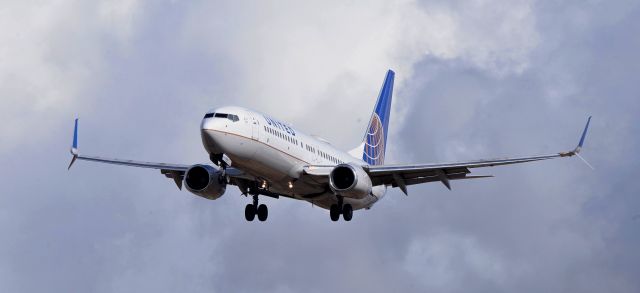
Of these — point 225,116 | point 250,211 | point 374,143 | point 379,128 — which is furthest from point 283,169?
point 379,128

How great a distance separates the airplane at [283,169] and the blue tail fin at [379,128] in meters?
10.2

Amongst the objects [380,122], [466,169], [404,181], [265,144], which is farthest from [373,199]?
[380,122]

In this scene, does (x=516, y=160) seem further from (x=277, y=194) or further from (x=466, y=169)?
(x=277, y=194)

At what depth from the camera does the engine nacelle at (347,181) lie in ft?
180

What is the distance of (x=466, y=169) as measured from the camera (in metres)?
56.4

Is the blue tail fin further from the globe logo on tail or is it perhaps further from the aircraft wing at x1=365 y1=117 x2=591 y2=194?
the aircraft wing at x1=365 y1=117 x2=591 y2=194

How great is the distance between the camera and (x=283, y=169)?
5334 cm

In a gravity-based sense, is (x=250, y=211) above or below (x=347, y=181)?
below

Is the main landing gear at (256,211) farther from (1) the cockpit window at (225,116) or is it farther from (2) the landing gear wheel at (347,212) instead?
(1) the cockpit window at (225,116)

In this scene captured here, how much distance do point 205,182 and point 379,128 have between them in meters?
23.6

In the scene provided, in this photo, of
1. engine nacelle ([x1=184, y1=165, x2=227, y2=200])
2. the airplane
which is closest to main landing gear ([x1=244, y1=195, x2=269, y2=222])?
the airplane

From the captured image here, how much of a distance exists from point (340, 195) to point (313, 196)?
2192mm

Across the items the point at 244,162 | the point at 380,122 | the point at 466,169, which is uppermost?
the point at 380,122

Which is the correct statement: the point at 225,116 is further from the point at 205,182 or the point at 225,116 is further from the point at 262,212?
the point at 262,212
